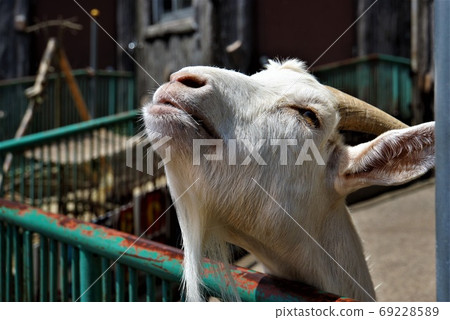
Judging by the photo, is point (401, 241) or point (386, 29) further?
point (386, 29)

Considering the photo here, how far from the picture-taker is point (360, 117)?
1.99 m

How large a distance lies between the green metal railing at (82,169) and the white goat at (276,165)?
2.75 meters

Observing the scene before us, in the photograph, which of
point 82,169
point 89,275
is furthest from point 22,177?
point 89,275

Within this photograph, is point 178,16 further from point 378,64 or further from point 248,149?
point 248,149

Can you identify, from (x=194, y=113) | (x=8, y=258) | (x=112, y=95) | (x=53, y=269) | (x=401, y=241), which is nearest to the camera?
(x=194, y=113)

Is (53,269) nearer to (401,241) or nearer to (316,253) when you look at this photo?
(316,253)

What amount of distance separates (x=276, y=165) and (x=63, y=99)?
7.53 meters

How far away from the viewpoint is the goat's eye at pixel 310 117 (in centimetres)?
188

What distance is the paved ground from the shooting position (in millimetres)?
4188

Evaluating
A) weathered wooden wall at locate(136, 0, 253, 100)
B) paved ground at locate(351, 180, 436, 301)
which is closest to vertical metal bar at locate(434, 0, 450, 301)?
paved ground at locate(351, 180, 436, 301)

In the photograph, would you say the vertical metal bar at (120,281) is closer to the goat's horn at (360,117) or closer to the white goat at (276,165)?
the white goat at (276,165)

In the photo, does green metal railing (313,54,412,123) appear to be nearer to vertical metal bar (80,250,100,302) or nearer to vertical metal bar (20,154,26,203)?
vertical metal bar (20,154,26,203)

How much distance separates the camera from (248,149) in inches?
69.6
